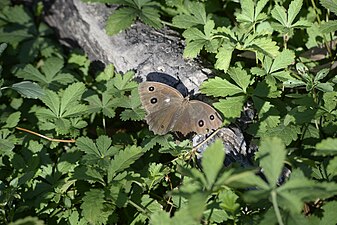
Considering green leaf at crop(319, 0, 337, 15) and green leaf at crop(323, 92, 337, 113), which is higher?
green leaf at crop(319, 0, 337, 15)

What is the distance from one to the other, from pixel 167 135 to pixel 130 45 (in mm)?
886

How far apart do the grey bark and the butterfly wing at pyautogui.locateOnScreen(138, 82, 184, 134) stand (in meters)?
0.30

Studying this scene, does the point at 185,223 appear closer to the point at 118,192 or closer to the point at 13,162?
the point at 118,192

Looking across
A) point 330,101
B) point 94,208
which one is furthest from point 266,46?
point 94,208

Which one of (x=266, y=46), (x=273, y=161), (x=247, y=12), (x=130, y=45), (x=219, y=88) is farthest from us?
(x=130, y=45)

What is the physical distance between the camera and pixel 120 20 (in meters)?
3.28

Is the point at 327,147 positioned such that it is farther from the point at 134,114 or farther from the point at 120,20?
the point at 120,20

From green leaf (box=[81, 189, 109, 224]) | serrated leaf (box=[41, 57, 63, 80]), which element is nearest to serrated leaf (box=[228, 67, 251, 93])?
green leaf (box=[81, 189, 109, 224])

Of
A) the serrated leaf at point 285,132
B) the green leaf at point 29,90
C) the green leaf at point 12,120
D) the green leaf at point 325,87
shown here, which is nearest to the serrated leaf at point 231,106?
the serrated leaf at point 285,132

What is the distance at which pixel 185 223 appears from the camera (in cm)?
197

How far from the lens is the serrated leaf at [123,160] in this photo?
2.58 m

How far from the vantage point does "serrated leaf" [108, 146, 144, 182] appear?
258cm

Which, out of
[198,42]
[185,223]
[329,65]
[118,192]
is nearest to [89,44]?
[198,42]

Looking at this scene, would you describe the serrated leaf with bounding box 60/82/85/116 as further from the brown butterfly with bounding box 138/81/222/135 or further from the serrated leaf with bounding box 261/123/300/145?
the serrated leaf with bounding box 261/123/300/145
